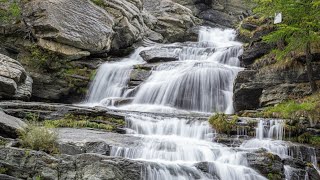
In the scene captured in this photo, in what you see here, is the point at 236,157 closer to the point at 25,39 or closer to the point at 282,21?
the point at 282,21

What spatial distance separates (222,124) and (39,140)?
5.79m

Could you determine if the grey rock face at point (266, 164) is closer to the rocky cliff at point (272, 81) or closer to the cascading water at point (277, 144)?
the cascading water at point (277, 144)

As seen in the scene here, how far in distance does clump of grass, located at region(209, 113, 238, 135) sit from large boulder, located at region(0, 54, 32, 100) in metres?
8.12

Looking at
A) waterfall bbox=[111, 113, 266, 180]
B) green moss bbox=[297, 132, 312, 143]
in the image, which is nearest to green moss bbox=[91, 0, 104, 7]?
waterfall bbox=[111, 113, 266, 180]

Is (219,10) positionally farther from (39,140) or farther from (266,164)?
(39,140)

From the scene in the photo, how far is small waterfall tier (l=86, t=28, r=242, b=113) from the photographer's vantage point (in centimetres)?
1786

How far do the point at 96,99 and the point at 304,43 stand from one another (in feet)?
34.8

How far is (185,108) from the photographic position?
17641 millimetres

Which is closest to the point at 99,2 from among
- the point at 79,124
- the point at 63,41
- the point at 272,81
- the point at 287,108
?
the point at 63,41

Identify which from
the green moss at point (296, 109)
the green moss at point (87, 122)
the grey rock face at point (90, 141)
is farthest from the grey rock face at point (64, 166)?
the green moss at point (296, 109)

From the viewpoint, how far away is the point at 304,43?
Result: 1395 cm

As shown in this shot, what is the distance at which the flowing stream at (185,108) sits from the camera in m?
9.21

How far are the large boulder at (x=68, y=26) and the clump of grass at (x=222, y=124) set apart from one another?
1066 cm

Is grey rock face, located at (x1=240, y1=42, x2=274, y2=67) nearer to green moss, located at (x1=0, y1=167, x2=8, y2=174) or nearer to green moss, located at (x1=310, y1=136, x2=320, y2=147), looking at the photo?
green moss, located at (x1=310, y1=136, x2=320, y2=147)
